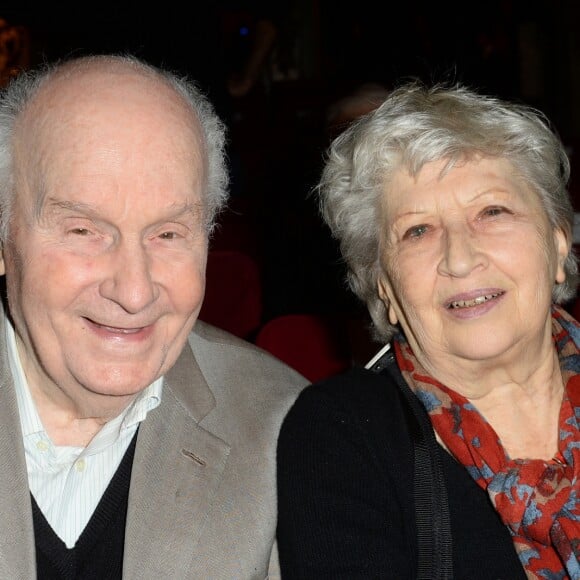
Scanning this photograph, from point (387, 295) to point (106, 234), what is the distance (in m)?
0.77

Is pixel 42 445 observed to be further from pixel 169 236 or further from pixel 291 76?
pixel 291 76

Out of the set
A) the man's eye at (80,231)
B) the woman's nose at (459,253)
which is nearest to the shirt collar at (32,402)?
the man's eye at (80,231)

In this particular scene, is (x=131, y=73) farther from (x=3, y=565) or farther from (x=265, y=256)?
(x=265, y=256)

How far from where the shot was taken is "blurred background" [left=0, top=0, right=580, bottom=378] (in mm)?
3080

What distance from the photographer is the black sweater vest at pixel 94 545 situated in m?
1.82

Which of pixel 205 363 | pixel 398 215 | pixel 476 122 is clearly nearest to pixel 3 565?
pixel 205 363

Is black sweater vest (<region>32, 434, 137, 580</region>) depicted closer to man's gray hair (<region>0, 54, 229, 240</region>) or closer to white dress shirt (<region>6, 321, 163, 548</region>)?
white dress shirt (<region>6, 321, 163, 548</region>)

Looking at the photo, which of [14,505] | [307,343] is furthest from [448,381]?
[14,505]

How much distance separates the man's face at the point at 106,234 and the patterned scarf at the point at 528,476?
65 cm

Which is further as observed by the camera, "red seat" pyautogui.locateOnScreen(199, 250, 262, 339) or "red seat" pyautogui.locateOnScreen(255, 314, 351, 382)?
"red seat" pyautogui.locateOnScreen(199, 250, 262, 339)

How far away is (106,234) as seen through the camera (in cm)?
177

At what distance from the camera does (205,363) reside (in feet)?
7.05

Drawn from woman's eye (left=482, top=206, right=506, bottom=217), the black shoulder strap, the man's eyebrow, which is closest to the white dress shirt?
the man's eyebrow

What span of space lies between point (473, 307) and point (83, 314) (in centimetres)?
87
